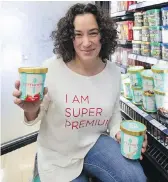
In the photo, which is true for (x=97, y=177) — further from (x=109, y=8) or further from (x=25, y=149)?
(x=109, y=8)

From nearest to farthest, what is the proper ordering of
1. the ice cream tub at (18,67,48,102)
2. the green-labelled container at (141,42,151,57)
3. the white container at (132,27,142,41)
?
the ice cream tub at (18,67,48,102) → the green-labelled container at (141,42,151,57) → the white container at (132,27,142,41)

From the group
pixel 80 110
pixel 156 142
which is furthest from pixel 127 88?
pixel 80 110

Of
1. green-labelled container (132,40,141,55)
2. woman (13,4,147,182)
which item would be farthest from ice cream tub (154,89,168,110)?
green-labelled container (132,40,141,55)

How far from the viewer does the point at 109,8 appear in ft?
8.03

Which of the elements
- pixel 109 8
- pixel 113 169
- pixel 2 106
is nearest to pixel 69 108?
pixel 113 169

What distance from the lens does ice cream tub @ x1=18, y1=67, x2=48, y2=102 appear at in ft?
3.07

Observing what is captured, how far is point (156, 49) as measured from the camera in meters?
1.55

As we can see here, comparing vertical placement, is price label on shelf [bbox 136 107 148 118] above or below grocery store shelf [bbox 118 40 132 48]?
below

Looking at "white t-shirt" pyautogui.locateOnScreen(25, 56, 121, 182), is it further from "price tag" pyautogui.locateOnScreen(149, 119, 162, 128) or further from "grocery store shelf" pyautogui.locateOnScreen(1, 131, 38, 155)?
"grocery store shelf" pyautogui.locateOnScreen(1, 131, 38, 155)

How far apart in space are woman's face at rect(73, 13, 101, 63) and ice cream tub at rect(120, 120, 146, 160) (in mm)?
389

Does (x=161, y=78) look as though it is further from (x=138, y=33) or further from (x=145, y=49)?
(x=138, y=33)

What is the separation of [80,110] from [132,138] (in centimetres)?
31

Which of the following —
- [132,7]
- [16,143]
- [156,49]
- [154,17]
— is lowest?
[16,143]

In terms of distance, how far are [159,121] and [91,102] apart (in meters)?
0.41
